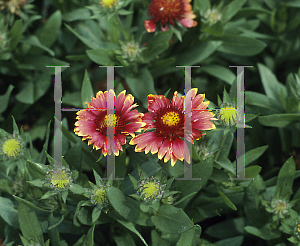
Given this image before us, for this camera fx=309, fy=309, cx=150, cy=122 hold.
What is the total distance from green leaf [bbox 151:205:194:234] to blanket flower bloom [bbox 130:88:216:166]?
5.8 inches

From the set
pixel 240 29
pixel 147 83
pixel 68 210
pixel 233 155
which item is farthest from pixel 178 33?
pixel 68 210

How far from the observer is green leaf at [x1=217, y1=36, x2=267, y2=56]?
4.25ft

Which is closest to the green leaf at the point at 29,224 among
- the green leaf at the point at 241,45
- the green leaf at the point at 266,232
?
the green leaf at the point at 266,232

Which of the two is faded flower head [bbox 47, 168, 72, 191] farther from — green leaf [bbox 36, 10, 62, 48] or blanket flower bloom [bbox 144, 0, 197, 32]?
green leaf [bbox 36, 10, 62, 48]

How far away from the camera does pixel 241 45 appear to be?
4.31 ft

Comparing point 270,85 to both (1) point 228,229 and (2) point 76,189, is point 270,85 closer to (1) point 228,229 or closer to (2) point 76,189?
(1) point 228,229

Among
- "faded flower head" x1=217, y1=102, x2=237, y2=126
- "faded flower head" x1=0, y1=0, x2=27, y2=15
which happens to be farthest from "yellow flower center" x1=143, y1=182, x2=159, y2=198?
"faded flower head" x1=0, y1=0, x2=27, y2=15

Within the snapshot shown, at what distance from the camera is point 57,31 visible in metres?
1.35

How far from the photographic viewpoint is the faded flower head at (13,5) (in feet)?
4.30

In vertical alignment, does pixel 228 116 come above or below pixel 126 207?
above

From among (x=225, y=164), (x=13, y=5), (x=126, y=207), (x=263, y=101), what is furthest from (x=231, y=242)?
(x=13, y=5)

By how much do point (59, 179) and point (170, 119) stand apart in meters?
0.34

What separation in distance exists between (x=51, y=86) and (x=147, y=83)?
48 centimetres

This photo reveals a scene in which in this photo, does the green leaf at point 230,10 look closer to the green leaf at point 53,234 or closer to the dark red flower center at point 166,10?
the dark red flower center at point 166,10
